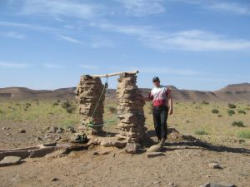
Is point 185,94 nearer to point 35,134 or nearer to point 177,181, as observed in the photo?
point 35,134

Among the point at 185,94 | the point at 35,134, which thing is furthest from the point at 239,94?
the point at 35,134

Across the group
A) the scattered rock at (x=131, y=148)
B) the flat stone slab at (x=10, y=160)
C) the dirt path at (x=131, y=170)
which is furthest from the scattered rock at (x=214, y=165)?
the flat stone slab at (x=10, y=160)

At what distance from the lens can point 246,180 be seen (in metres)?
8.74

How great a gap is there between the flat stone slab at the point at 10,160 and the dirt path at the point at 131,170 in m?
0.22

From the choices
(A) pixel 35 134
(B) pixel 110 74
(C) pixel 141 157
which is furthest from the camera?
(A) pixel 35 134

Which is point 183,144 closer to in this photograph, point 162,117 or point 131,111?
point 162,117

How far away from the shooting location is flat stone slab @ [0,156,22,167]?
448 inches

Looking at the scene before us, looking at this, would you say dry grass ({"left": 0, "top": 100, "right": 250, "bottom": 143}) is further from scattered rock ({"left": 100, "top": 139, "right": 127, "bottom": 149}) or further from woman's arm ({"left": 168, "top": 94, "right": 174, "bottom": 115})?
woman's arm ({"left": 168, "top": 94, "right": 174, "bottom": 115})

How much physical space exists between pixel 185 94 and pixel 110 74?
96577mm

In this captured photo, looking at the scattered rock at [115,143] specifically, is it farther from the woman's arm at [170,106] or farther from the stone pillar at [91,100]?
the stone pillar at [91,100]

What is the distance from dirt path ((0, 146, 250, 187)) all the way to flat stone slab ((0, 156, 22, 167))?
22cm

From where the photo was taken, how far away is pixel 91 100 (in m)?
13.3

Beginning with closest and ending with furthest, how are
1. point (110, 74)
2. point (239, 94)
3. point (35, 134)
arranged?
point (110, 74)
point (35, 134)
point (239, 94)

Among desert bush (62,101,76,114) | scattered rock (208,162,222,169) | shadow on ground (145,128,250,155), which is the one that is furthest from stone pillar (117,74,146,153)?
desert bush (62,101,76,114)
